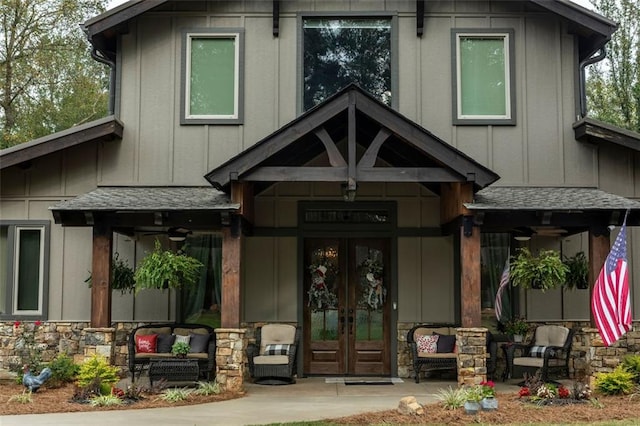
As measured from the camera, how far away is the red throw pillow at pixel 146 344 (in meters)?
11.0

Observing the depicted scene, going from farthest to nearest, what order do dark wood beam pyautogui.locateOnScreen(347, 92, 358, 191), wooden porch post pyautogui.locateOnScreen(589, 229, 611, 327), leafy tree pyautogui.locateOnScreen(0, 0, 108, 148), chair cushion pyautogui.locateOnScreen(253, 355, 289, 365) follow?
leafy tree pyautogui.locateOnScreen(0, 0, 108, 148), chair cushion pyautogui.locateOnScreen(253, 355, 289, 365), wooden porch post pyautogui.locateOnScreen(589, 229, 611, 327), dark wood beam pyautogui.locateOnScreen(347, 92, 358, 191)

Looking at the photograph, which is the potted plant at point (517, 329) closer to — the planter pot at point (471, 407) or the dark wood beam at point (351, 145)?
the planter pot at point (471, 407)

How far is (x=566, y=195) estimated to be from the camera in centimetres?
1091

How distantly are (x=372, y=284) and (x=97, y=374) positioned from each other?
4.70 metres

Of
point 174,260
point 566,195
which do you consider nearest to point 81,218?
point 174,260

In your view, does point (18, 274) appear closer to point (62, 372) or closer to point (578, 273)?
point (62, 372)

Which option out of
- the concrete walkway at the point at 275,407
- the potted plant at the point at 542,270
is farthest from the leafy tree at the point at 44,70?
the potted plant at the point at 542,270

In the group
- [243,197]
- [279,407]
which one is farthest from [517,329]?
[243,197]

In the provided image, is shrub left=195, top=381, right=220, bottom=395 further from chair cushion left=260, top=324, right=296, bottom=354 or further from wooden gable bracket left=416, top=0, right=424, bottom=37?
wooden gable bracket left=416, top=0, right=424, bottom=37

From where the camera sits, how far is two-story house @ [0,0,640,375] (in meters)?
11.8

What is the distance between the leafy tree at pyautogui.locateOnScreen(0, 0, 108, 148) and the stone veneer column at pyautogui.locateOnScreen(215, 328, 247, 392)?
13.5 meters

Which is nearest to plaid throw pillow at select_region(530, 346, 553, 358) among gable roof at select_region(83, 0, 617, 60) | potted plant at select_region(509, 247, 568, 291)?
potted plant at select_region(509, 247, 568, 291)

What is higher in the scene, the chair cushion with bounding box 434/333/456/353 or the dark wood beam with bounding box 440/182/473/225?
the dark wood beam with bounding box 440/182/473/225

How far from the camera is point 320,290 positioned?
1209 centimetres
